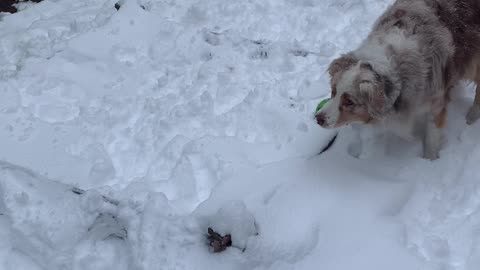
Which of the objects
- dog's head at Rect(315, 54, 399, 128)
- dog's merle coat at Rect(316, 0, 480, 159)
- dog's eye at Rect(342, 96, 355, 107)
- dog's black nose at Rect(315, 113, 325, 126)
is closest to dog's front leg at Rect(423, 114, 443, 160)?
dog's merle coat at Rect(316, 0, 480, 159)

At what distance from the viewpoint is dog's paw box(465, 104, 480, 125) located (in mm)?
4230

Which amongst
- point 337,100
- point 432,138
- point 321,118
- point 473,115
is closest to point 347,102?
point 337,100

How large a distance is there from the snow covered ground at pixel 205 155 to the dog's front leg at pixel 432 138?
0.09m

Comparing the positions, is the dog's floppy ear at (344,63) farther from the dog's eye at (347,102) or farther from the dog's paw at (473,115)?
the dog's paw at (473,115)

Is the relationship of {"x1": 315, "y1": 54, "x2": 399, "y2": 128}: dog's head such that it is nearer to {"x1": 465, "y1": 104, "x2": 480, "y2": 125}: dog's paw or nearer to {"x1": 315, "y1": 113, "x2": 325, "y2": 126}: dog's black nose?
{"x1": 315, "y1": 113, "x2": 325, "y2": 126}: dog's black nose

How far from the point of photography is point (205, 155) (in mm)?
4430

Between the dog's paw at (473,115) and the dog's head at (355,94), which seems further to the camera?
the dog's paw at (473,115)

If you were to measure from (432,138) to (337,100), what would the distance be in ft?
2.80

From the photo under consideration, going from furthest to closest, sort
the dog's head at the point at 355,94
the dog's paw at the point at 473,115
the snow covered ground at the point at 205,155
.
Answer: the dog's paw at the point at 473,115 < the snow covered ground at the point at 205,155 < the dog's head at the point at 355,94

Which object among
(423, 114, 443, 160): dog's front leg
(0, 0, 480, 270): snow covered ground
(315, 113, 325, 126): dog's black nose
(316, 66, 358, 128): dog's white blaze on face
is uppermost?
(316, 66, 358, 128): dog's white blaze on face

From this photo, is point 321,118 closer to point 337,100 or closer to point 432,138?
point 337,100

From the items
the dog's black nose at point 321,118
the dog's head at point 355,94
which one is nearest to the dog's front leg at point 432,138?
the dog's head at point 355,94

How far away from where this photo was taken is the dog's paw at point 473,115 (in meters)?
4.23

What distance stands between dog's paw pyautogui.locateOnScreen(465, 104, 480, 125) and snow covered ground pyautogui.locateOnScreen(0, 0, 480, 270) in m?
0.08
